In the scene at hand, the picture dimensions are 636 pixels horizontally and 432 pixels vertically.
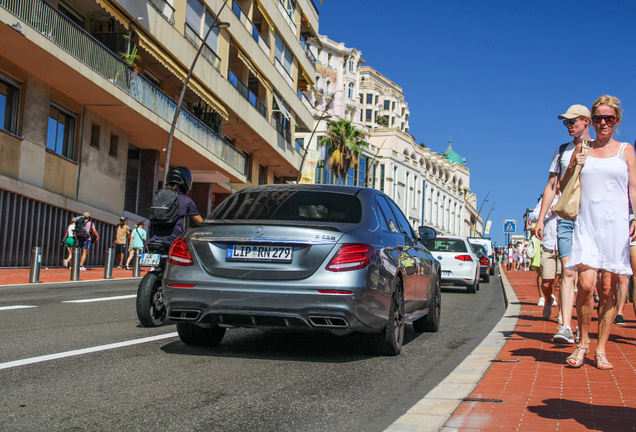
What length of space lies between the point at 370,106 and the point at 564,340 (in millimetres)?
130441

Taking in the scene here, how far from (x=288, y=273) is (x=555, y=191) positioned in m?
2.86

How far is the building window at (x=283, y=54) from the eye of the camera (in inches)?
1576

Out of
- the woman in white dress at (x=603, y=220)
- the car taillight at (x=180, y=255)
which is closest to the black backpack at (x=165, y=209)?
the car taillight at (x=180, y=255)

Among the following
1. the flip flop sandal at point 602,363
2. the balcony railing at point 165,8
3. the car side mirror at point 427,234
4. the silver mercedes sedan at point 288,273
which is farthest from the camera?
the balcony railing at point 165,8

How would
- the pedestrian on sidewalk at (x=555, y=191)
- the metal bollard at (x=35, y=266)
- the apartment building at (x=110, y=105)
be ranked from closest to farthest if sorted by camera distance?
the pedestrian on sidewalk at (x=555, y=191) → the metal bollard at (x=35, y=266) → the apartment building at (x=110, y=105)

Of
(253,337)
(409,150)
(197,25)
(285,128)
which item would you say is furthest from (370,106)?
(253,337)

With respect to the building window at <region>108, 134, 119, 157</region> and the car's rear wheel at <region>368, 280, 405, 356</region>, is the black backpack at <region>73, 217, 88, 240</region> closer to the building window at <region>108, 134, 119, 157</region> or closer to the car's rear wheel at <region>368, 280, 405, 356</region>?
the building window at <region>108, 134, 119, 157</region>

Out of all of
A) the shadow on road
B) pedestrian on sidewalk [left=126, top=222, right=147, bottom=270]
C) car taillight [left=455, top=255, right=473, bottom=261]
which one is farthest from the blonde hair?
pedestrian on sidewalk [left=126, top=222, right=147, bottom=270]

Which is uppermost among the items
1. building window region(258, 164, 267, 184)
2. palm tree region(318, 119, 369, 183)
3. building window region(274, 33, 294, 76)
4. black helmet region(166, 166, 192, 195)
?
building window region(274, 33, 294, 76)

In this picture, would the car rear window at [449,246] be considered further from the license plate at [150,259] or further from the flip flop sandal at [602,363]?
the flip flop sandal at [602,363]

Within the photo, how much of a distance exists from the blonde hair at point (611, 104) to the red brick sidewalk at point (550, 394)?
2.01m

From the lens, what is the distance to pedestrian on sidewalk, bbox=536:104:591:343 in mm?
6441

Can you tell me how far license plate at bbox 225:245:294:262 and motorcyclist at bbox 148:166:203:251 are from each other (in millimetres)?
1969

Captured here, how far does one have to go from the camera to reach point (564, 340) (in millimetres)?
6773
